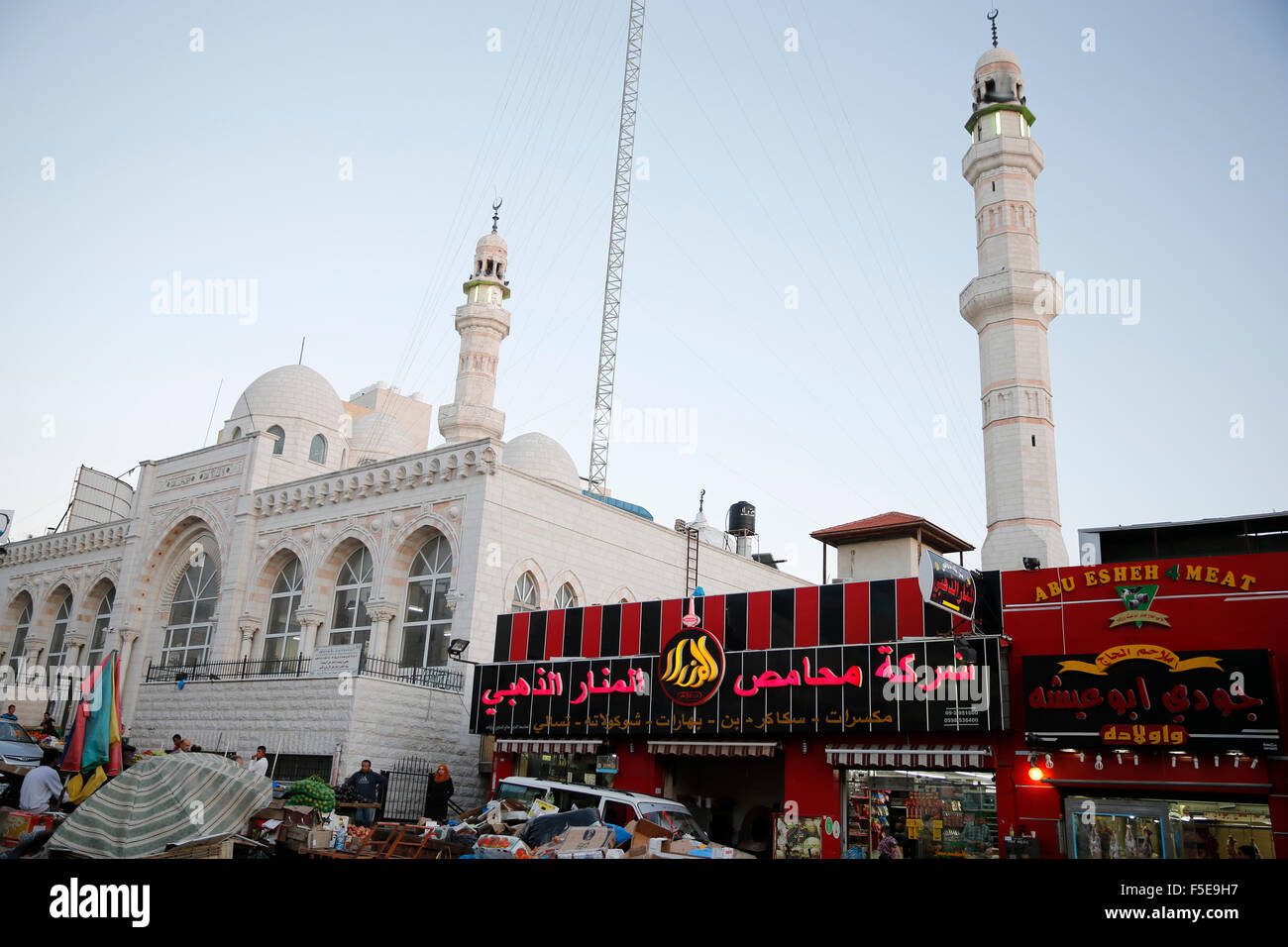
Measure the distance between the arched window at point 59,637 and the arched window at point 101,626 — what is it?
1.11 metres

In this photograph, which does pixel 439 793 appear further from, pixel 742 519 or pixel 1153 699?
pixel 742 519

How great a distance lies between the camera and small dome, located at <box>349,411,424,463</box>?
38188mm

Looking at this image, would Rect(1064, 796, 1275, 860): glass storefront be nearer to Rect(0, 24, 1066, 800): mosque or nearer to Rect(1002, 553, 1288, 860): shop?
Rect(1002, 553, 1288, 860): shop

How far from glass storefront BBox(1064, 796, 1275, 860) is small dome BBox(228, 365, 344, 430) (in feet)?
95.5

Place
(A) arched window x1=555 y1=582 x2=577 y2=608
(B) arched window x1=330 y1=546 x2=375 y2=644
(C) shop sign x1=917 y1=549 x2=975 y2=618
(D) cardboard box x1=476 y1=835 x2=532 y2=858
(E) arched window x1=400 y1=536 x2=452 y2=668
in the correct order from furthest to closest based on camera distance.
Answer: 1. (A) arched window x1=555 y1=582 x2=577 y2=608
2. (B) arched window x1=330 y1=546 x2=375 y2=644
3. (E) arched window x1=400 y1=536 x2=452 y2=668
4. (C) shop sign x1=917 y1=549 x2=975 y2=618
5. (D) cardboard box x1=476 y1=835 x2=532 y2=858

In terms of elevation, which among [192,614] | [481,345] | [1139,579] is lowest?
[1139,579]

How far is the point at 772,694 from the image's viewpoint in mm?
18406

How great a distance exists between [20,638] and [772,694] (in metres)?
35.9

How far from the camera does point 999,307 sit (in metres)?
29.9

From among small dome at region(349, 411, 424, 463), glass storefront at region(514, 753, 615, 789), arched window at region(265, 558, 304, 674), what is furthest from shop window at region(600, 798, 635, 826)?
small dome at region(349, 411, 424, 463)

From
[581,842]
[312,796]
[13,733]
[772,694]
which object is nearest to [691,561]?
[772,694]

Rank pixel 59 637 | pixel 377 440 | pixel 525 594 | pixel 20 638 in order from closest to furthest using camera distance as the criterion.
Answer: pixel 525 594
pixel 59 637
pixel 377 440
pixel 20 638
